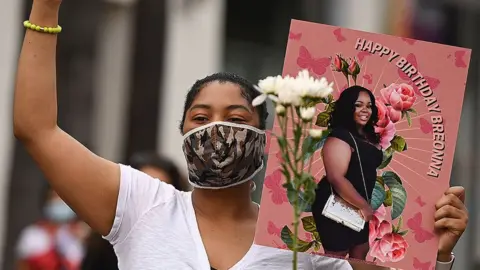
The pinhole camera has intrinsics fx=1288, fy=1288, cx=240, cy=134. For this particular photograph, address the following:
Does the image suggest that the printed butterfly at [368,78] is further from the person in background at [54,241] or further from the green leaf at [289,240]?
the person in background at [54,241]

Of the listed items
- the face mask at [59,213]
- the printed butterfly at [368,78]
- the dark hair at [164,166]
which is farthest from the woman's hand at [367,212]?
the face mask at [59,213]

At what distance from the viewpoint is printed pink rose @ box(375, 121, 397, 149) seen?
3.30 m

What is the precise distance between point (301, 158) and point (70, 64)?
938 centimetres

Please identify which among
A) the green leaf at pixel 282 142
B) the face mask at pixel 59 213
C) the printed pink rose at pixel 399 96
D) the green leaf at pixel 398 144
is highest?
the printed pink rose at pixel 399 96

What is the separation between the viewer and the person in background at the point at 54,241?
7.78 m

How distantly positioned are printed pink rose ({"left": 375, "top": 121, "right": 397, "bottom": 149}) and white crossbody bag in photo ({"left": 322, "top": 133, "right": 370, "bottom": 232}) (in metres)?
0.07

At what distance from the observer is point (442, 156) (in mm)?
3330

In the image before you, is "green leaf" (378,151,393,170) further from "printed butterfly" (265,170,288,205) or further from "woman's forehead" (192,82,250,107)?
"woman's forehead" (192,82,250,107)

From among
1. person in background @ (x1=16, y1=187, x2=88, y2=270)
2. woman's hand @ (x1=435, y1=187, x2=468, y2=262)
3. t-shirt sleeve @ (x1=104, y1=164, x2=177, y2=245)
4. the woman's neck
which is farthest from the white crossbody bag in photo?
person in background @ (x1=16, y1=187, x2=88, y2=270)

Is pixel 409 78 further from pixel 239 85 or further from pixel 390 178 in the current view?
pixel 239 85

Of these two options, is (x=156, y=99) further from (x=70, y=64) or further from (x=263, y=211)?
(x=263, y=211)

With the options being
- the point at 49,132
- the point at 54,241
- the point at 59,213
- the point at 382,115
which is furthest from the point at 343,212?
the point at 59,213

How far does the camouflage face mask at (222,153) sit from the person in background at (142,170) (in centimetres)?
199

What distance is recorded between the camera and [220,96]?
350 cm
